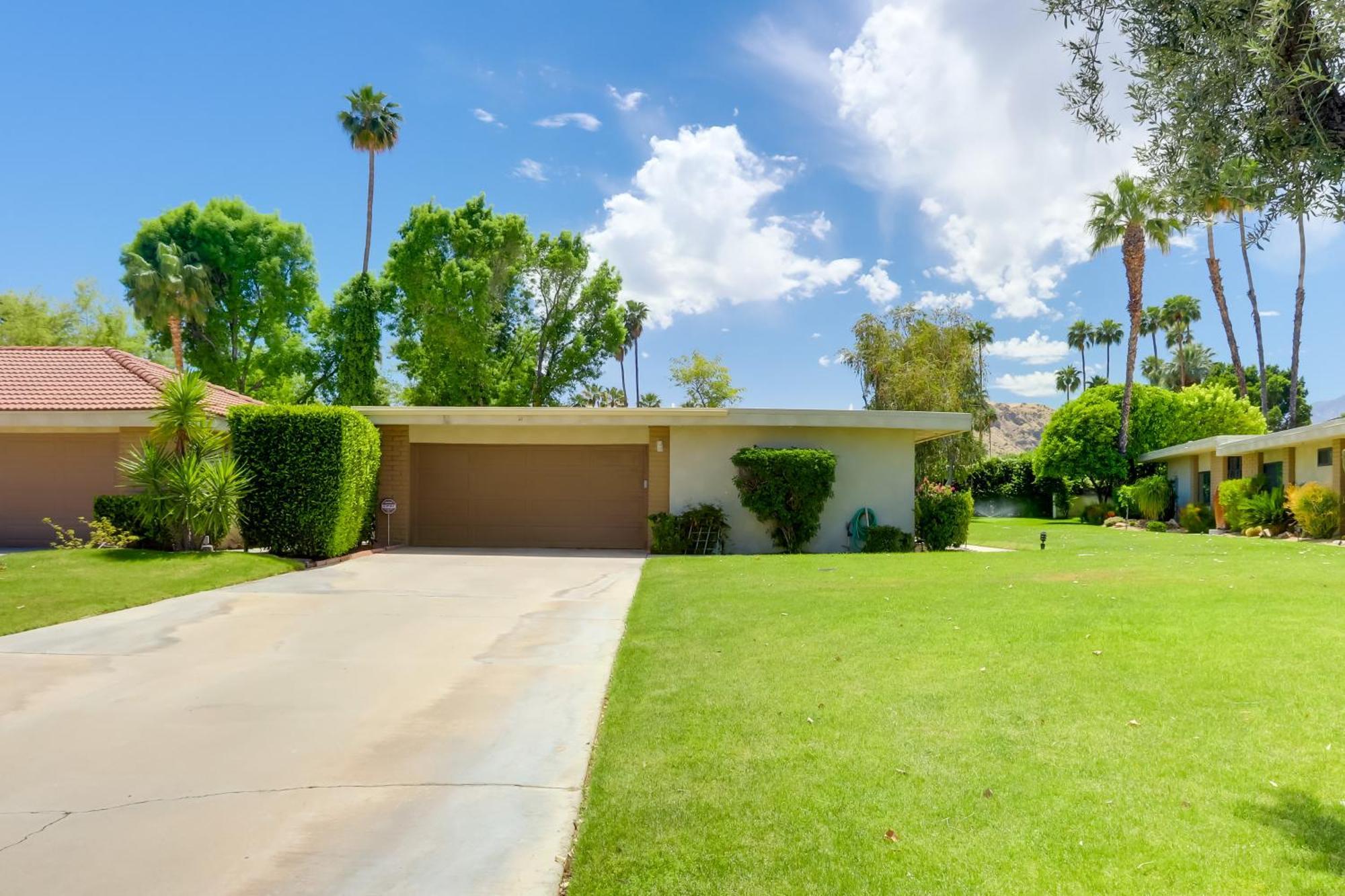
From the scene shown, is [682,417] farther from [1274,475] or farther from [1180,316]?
[1180,316]

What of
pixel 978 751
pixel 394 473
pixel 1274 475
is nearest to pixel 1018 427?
Answer: pixel 1274 475

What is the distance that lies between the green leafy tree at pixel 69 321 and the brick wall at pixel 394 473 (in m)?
25.4

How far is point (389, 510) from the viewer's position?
637 inches

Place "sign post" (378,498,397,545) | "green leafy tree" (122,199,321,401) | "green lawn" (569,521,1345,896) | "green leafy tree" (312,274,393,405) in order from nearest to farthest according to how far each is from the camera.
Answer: "green lawn" (569,521,1345,896), "sign post" (378,498,397,545), "green leafy tree" (312,274,393,405), "green leafy tree" (122,199,321,401)

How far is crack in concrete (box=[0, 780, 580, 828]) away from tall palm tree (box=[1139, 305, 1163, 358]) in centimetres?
6427

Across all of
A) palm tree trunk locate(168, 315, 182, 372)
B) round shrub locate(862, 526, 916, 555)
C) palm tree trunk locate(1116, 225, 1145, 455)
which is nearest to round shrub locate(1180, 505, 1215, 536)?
palm tree trunk locate(1116, 225, 1145, 455)

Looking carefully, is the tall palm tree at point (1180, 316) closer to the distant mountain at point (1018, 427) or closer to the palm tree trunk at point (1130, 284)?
the palm tree trunk at point (1130, 284)

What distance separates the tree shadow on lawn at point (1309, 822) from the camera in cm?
305

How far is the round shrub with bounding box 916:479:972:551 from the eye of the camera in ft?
56.2

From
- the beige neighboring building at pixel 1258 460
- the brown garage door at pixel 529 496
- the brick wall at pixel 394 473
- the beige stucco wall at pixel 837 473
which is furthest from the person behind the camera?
the beige neighboring building at pixel 1258 460

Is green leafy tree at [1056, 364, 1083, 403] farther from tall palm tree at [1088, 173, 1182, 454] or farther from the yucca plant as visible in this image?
the yucca plant

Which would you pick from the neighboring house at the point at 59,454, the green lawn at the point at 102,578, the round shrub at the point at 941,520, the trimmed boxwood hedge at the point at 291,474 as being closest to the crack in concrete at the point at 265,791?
the green lawn at the point at 102,578

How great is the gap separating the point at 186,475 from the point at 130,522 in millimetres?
1495

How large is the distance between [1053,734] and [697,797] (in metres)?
2.04
